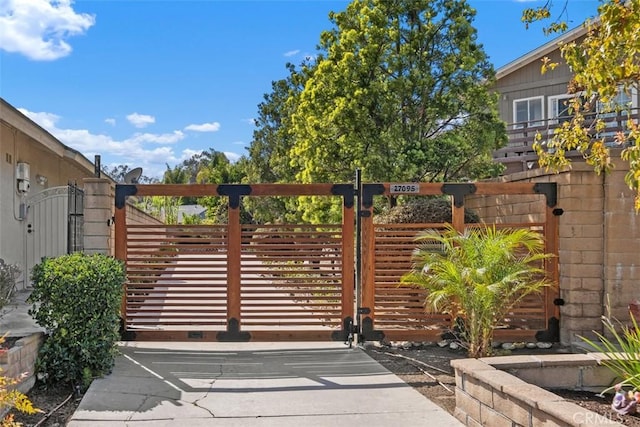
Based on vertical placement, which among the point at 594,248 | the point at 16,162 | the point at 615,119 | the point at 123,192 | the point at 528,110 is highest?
the point at 528,110

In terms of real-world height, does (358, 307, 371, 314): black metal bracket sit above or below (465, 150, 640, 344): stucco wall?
below

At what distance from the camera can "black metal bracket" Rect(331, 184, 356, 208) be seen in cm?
703

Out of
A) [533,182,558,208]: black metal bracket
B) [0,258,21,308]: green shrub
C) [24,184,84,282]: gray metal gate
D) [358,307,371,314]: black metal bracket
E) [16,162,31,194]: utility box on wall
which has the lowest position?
[358,307,371,314]: black metal bracket

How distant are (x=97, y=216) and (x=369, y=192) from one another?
→ 3.54 meters

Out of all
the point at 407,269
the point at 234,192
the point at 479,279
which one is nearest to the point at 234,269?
the point at 234,192

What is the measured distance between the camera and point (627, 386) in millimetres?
4379

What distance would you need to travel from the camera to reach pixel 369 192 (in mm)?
7059

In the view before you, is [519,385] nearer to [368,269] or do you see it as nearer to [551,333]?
[368,269]

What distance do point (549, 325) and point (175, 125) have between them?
26949mm

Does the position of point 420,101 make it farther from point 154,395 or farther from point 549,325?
point 154,395

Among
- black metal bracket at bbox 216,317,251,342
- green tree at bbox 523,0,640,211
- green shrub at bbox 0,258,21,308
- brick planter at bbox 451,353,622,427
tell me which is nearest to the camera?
brick planter at bbox 451,353,622,427

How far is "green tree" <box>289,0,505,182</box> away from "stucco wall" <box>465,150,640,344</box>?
12.3 feet

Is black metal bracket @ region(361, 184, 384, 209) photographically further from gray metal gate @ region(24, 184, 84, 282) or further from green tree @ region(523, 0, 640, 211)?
gray metal gate @ region(24, 184, 84, 282)

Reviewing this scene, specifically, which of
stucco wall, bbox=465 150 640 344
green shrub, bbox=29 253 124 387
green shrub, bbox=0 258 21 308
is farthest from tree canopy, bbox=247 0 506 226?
green shrub, bbox=0 258 21 308
